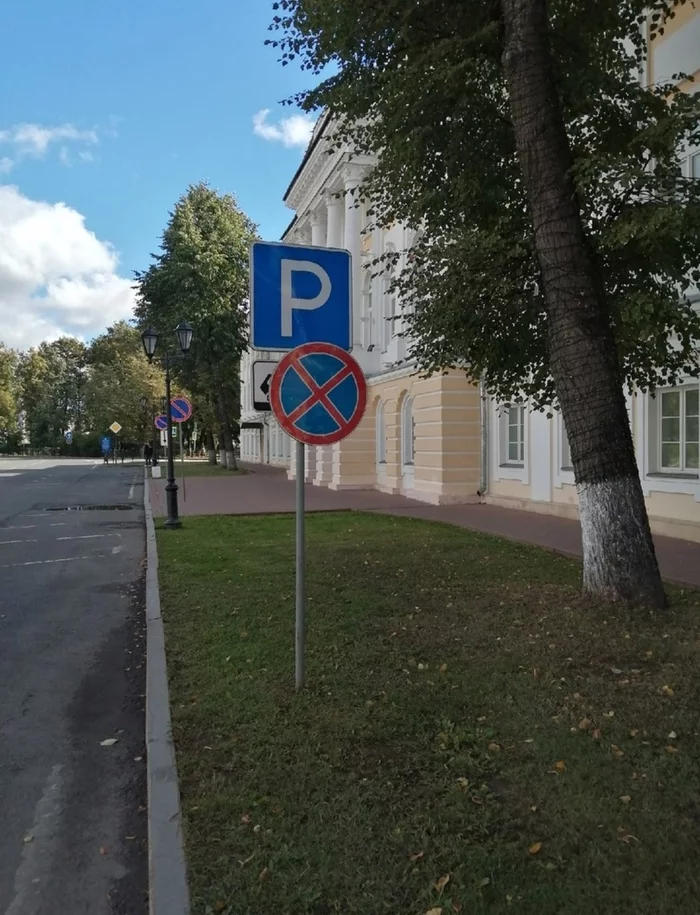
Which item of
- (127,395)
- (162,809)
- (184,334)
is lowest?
(162,809)

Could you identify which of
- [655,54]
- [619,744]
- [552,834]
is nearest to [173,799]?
[552,834]

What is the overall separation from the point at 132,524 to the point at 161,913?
14182 mm

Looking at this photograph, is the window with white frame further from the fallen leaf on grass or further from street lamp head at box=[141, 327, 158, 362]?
the fallen leaf on grass

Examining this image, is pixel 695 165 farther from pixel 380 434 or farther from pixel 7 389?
pixel 7 389

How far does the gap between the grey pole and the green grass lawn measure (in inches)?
7.1

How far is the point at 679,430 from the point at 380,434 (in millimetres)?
12614

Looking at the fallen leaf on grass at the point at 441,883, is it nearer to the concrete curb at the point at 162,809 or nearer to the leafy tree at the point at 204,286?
the concrete curb at the point at 162,809

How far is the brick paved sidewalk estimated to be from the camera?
385 inches

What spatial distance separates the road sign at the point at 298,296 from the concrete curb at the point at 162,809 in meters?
2.42

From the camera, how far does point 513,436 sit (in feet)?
55.6

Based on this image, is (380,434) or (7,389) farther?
(7,389)

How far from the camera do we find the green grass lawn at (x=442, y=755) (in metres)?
2.66

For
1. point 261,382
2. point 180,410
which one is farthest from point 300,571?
point 180,410

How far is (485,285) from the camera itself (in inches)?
291
